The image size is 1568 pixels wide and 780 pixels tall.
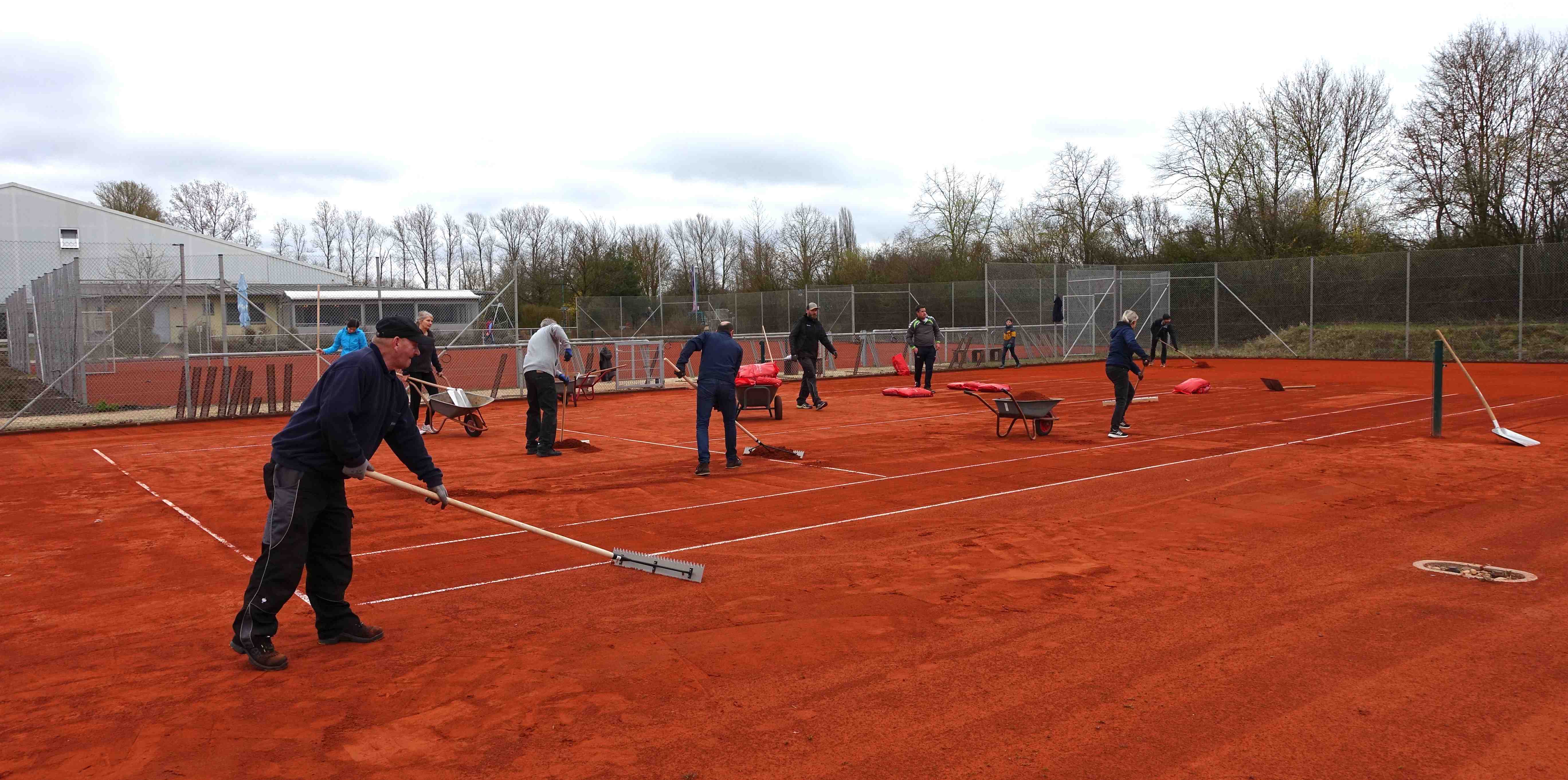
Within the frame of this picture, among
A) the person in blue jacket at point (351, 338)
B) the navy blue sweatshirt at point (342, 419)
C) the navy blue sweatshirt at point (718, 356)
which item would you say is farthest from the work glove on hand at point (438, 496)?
the person in blue jacket at point (351, 338)

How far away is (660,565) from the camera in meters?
6.52

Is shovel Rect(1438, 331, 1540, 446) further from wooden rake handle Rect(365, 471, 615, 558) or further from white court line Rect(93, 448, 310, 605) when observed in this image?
white court line Rect(93, 448, 310, 605)

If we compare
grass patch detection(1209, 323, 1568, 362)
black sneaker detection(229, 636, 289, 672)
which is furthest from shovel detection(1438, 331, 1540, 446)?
grass patch detection(1209, 323, 1568, 362)

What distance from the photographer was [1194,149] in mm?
48031

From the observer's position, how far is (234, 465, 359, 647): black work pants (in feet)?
16.1

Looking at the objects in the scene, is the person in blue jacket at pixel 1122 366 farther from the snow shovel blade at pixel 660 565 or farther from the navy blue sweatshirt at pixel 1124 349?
the snow shovel blade at pixel 660 565

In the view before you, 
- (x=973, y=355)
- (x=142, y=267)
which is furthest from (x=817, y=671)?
(x=142, y=267)

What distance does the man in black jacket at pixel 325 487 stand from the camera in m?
4.93

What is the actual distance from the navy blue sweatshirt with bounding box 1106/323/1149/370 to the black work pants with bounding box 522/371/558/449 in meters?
7.65

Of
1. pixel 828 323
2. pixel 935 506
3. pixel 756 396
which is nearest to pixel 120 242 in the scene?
pixel 828 323

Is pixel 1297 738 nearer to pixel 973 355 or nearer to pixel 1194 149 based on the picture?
pixel 973 355

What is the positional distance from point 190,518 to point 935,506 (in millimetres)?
6866

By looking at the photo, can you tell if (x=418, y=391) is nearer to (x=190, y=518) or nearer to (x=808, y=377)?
(x=190, y=518)

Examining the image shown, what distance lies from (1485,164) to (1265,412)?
28076 millimetres
